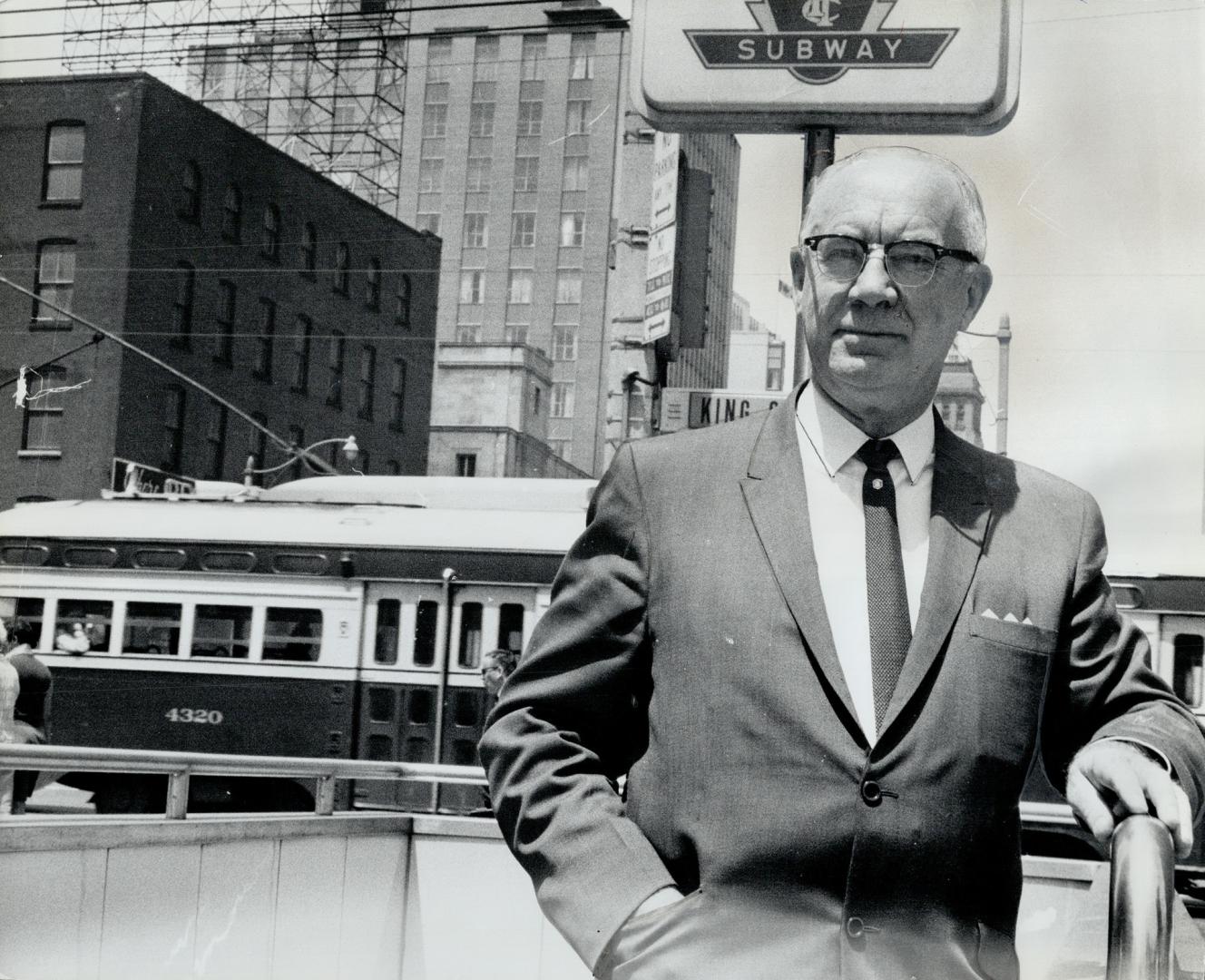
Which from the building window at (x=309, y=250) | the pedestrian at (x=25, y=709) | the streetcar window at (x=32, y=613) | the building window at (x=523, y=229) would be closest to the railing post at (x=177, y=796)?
the pedestrian at (x=25, y=709)

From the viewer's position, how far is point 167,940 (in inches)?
183

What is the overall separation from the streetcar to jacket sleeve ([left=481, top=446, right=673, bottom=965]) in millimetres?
9755

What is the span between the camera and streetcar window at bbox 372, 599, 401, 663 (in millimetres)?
11938

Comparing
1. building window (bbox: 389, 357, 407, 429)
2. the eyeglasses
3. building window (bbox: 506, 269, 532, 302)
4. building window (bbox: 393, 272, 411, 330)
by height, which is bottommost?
the eyeglasses

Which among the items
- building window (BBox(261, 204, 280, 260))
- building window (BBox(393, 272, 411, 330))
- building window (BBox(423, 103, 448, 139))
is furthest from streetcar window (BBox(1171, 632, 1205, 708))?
building window (BBox(423, 103, 448, 139))

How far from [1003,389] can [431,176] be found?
38.5 metres

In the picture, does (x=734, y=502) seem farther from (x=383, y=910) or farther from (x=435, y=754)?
(x=435, y=754)

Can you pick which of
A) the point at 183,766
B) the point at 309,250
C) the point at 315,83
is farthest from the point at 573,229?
the point at 183,766

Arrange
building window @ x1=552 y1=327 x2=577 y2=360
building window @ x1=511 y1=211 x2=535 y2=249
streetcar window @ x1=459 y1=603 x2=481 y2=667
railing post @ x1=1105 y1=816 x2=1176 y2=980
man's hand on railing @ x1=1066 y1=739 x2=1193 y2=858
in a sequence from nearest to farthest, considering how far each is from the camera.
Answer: railing post @ x1=1105 y1=816 x2=1176 y2=980
man's hand on railing @ x1=1066 y1=739 x2=1193 y2=858
streetcar window @ x1=459 y1=603 x2=481 y2=667
building window @ x1=511 y1=211 x2=535 y2=249
building window @ x1=552 y1=327 x2=577 y2=360

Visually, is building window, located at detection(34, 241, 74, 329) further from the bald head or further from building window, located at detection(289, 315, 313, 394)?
the bald head

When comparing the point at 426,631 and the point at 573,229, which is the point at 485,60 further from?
the point at 426,631

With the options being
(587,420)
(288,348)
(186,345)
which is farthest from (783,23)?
(587,420)

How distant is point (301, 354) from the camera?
28.8 meters

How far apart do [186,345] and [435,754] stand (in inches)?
615
